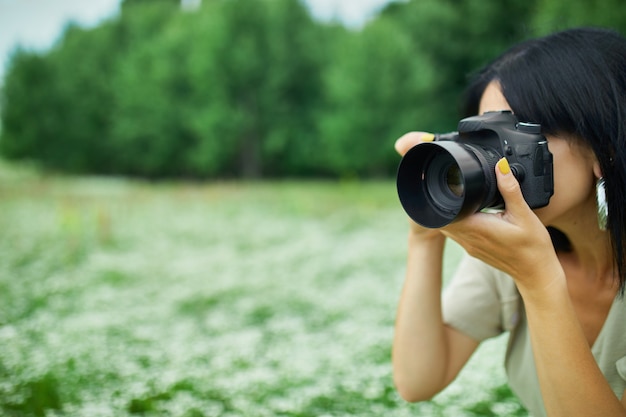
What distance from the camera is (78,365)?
2.52 meters

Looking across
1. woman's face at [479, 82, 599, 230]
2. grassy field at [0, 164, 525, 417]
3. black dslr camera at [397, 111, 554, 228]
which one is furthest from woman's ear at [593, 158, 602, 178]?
grassy field at [0, 164, 525, 417]

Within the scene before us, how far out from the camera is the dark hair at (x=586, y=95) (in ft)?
3.29

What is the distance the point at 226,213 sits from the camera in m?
8.75

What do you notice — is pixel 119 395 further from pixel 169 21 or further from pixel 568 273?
pixel 169 21

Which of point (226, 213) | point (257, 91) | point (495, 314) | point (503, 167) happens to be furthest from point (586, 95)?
point (257, 91)

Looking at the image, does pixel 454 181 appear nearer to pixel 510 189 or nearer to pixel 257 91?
pixel 510 189

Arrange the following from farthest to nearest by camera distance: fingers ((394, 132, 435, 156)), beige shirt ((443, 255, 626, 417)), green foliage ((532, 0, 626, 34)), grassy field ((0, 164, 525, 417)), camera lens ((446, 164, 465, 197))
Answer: green foliage ((532, 0, 626, 34)), grassy field ((0, 164, 525, 417)), beige shirt ((443, 255, 626, 417)), fingers ((394, 132, 435, 156)), camera lens ((446, 164, 465, 197))

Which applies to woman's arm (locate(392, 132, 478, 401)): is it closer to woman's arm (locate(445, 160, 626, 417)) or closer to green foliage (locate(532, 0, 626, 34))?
woman's arm (locate(445, 160, 626, 417))

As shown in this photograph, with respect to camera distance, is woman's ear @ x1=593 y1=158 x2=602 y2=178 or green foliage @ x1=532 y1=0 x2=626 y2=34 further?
green foliage @ x1=532 y1=0 x2=626 y2=34

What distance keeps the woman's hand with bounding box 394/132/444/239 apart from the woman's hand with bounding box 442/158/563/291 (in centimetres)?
21

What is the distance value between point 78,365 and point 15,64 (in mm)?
21409

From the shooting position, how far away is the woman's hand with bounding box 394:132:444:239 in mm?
1111

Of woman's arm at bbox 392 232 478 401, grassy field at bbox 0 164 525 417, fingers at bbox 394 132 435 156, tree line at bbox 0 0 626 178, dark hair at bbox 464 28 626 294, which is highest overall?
tree line at bbox 0 0 626 178

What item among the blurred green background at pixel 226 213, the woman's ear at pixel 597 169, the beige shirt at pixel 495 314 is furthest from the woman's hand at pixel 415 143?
the blurred green background at pixel 226 213
